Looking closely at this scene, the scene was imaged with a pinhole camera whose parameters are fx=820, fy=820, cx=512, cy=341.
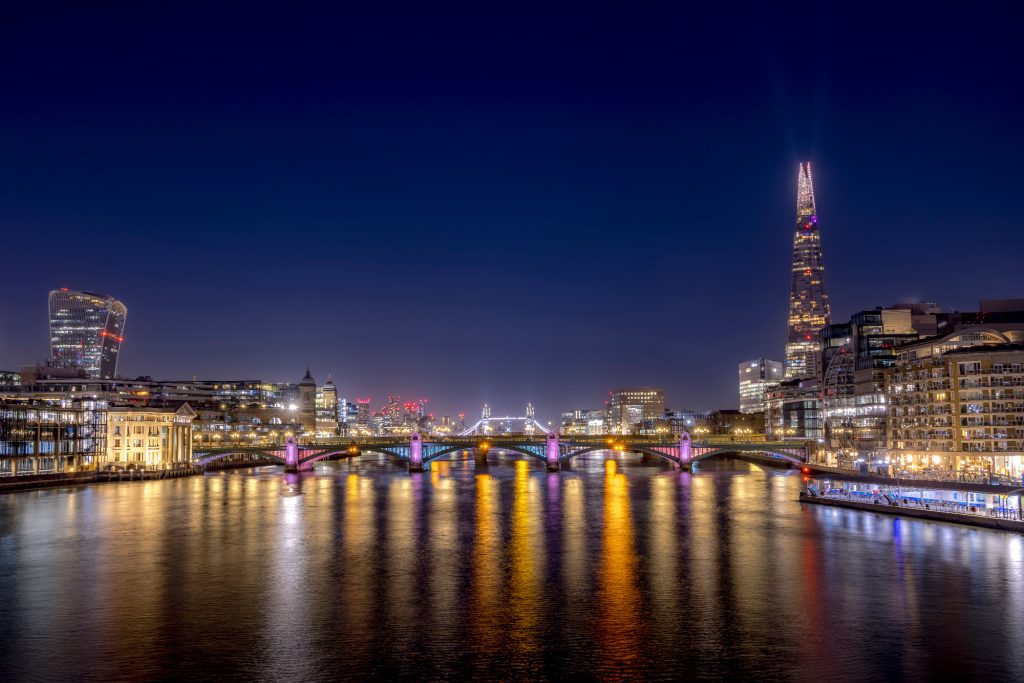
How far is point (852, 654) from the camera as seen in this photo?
29062 mm

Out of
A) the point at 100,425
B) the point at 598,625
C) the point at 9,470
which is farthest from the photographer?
the point at 100,425

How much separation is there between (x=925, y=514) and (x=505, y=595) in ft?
136

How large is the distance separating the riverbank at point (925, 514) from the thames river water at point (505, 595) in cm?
145

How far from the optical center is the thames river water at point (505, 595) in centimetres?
2834

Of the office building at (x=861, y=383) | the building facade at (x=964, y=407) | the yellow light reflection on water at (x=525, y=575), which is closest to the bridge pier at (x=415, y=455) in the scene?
the yellow light reflection on water at (x=525, y=575)

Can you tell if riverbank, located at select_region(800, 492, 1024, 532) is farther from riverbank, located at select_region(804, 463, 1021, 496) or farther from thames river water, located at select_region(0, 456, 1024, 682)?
riverbank, located at select_region(804, 463, 1021, 496)

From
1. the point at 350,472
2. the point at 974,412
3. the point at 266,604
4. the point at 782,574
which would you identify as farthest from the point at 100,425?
the point at 974,412

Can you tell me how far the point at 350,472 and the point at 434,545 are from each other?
278 ft

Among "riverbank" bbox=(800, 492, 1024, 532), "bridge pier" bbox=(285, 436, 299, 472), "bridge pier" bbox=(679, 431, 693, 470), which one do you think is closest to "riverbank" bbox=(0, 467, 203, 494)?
"bridge pier" bbox=(285, 436, 299, 472)

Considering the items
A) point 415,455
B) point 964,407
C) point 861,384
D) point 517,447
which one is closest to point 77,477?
point 415,455

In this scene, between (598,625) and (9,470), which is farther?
(9,470)

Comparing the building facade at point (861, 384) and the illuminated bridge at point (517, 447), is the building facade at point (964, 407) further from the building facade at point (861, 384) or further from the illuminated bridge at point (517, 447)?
the illuminated bridge at point (517, 447)

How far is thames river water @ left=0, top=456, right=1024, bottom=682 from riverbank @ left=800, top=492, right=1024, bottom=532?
57.0 inches

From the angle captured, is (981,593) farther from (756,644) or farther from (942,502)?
(942,502)
